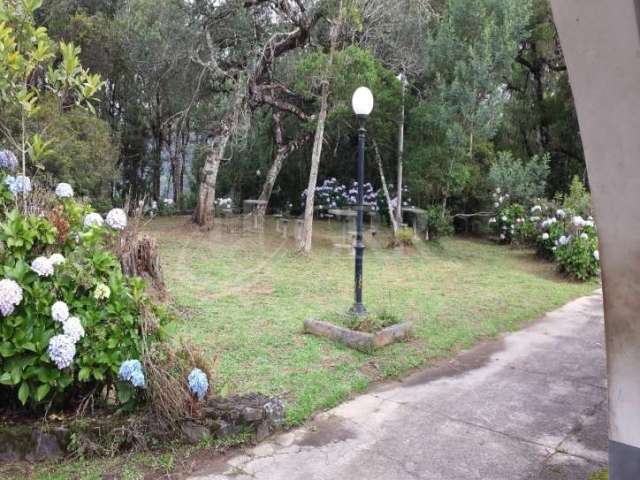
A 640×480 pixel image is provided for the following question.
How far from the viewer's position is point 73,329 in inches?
109

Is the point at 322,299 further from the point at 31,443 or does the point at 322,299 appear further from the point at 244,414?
the point at 31,443

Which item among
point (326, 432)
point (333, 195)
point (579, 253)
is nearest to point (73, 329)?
point (326, 432)

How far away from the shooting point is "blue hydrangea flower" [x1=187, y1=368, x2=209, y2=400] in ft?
10.1

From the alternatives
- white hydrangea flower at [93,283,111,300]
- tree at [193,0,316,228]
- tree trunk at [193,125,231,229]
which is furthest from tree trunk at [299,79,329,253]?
white hydrangea flower at [93,283,111,300]

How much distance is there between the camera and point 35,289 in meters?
2.83

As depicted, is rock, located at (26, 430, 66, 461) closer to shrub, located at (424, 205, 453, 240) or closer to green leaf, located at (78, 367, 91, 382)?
green leaf, located at (78, 367, 91, 382)

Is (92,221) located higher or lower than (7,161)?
lower

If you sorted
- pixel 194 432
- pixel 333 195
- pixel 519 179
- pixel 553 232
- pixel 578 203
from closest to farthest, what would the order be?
pixel 194 432 < pixel 553 232 < pixel 578 203 < pixel 519 179 < pixel 333 195

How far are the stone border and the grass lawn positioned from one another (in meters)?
0.11

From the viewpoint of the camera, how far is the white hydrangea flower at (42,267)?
111 inches

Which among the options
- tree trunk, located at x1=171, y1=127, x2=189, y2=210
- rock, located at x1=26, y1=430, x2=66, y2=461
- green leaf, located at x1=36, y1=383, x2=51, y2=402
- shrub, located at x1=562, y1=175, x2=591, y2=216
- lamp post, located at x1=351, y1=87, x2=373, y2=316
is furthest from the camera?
tree trunk, located at x1=171, y1=127, x2=189, y2=210

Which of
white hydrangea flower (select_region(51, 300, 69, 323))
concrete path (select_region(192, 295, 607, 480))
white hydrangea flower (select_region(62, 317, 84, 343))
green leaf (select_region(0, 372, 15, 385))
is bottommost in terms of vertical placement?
concrete path (select_region(192, 295, 607, 480))

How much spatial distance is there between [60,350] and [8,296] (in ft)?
1.19

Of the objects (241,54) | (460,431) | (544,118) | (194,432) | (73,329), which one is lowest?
(460,431)
